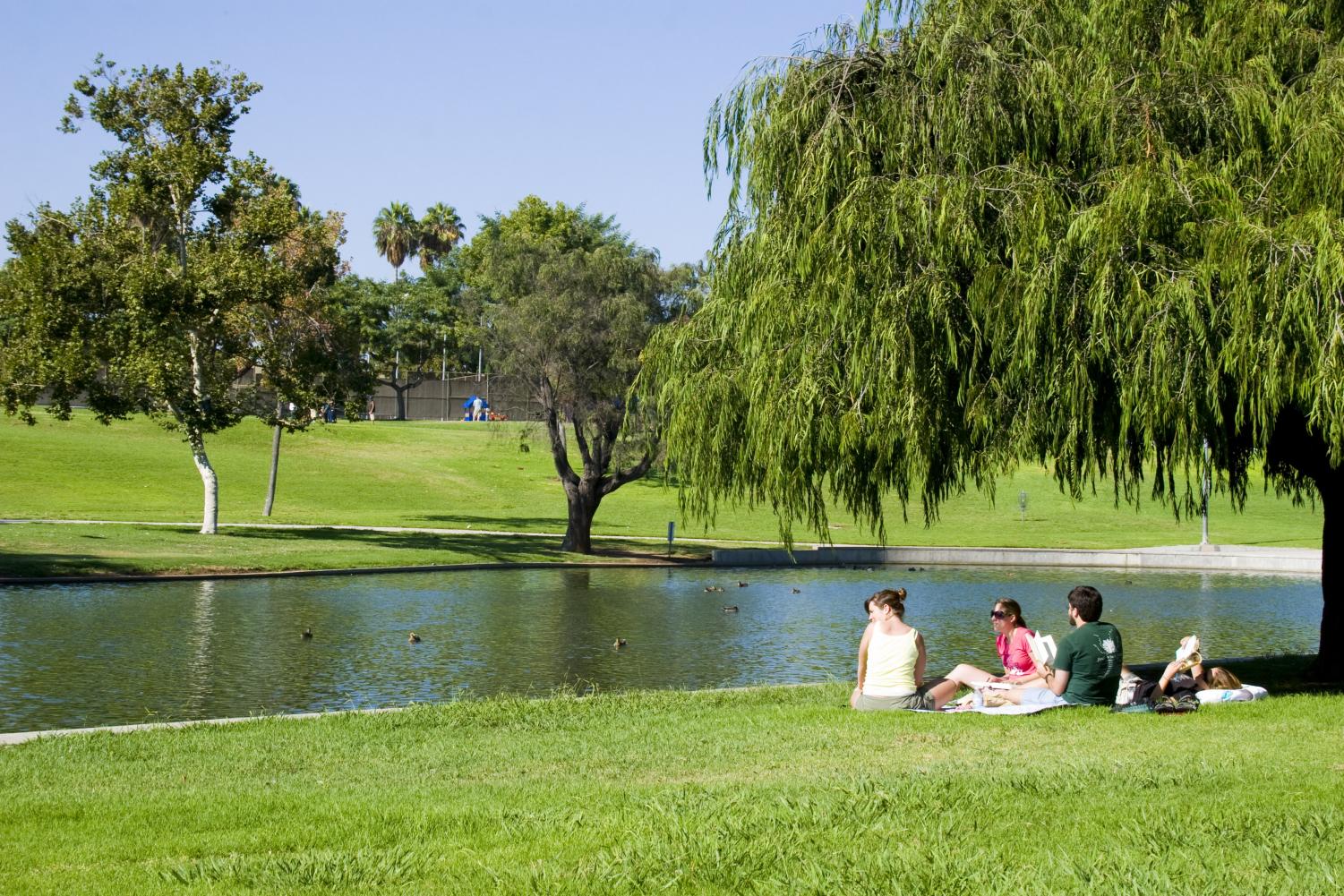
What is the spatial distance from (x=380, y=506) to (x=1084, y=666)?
146 feet

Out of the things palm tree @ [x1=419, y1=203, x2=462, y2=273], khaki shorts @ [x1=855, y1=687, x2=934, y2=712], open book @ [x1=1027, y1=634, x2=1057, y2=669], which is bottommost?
khaki shorts @ [x1=855, y1=687, x2=934, y2=712]

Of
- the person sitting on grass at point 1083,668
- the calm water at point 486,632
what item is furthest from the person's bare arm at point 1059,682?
the calm water at point 486,632

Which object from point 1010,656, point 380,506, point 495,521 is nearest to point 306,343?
point 495,521

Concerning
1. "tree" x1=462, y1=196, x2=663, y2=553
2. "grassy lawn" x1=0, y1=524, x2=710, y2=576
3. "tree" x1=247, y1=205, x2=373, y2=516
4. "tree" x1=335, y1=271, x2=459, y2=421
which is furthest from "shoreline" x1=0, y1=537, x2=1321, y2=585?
"tree" x1=335, y1=271, x2=459, y2=421

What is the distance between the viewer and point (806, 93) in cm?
1307

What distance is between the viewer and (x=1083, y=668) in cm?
1193

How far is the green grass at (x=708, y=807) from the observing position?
227 inches

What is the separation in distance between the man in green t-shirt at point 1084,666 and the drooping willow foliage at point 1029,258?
1339mm

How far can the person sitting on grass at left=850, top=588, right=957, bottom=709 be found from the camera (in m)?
12.0

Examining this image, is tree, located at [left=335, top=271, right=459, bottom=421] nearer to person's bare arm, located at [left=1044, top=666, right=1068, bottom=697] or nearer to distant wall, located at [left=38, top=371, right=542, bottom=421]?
distant wall, located at [left=38, top=371, right=542, bottom=421]

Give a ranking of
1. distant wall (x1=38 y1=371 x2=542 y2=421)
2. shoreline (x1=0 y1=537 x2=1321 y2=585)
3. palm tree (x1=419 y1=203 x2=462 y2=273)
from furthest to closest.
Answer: palm tree (x1=419 y1=203 x2=462 y2=273) < distant wall (x1=38 y1=371 x2=542 y2=421) < shoreline (x1=0 y1=537 x2=1321 y2=585)

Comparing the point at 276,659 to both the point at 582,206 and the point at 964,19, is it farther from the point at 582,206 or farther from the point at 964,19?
the point at 582,206

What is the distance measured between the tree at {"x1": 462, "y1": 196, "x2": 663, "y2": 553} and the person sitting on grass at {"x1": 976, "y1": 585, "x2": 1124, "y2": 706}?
23798 mm

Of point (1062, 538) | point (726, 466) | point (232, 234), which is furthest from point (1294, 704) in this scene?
point (1062, 538)
